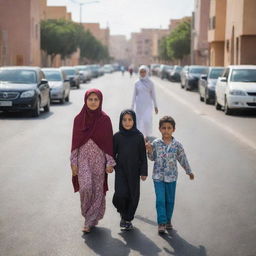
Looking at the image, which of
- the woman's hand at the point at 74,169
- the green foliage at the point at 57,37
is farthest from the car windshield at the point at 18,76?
the green foliage at the point at 57,37

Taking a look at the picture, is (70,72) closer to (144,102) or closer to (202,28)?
(144,102)

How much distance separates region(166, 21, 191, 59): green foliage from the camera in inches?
3494

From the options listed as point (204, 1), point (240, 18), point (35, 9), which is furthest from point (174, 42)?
point (240, 18)

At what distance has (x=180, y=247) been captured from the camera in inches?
226

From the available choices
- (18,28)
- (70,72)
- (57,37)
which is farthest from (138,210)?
(57,37)

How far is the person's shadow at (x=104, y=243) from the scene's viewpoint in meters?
5.57

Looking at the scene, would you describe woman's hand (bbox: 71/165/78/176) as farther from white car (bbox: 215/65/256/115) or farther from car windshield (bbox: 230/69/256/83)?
car windshield (bbox: 230/69/256/83)

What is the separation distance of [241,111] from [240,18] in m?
24.1

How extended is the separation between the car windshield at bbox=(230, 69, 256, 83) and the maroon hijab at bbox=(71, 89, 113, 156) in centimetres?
1711

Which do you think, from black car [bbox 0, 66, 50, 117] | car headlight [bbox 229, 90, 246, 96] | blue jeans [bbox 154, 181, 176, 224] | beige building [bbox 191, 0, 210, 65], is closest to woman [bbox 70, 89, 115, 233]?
blue jeans [bbox 154, 181, 176, 224]

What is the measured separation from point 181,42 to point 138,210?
8277cm

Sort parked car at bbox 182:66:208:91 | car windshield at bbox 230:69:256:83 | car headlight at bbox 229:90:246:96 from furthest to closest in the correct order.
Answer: parked car at bbox 182:66:208:91, car windshield at bbox 230:69:256:83, car headlight at bbox 229:90:246:96

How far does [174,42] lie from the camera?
89875mm

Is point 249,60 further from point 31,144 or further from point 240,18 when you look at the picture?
point 31,144
